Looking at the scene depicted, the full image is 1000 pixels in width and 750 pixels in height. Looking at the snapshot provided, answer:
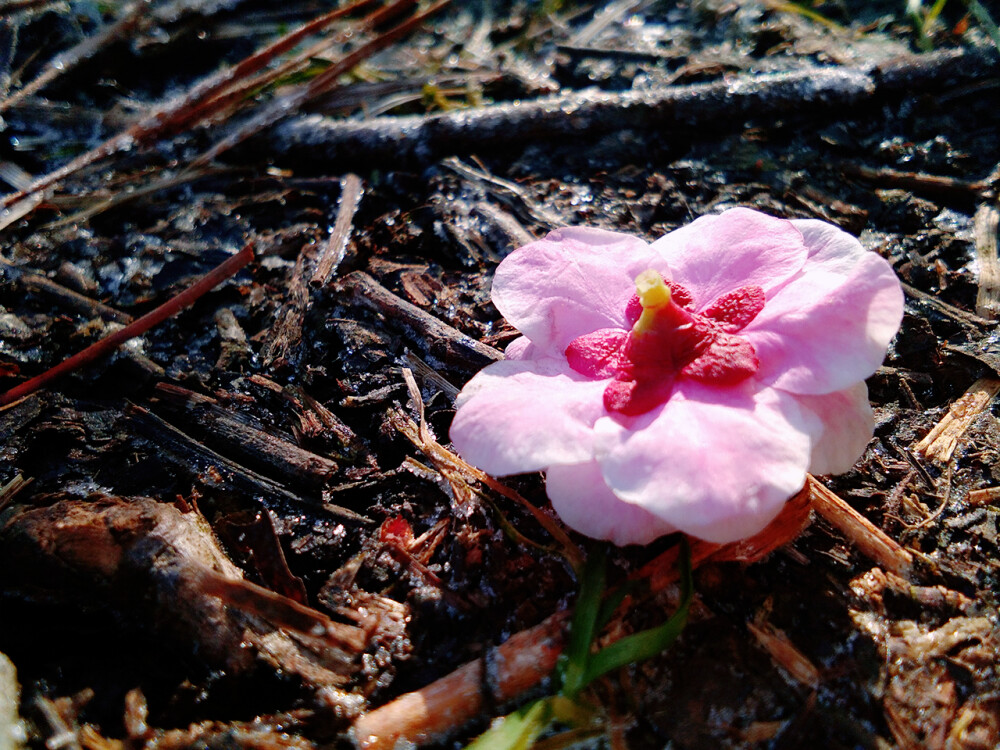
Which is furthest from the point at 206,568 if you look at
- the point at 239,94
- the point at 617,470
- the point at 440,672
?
the point at 239,94

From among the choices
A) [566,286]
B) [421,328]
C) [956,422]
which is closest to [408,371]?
[421,328]

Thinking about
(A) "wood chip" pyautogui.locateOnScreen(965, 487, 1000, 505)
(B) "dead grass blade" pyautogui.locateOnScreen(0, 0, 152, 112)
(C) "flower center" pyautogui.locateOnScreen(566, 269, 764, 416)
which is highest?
(B) "dead grass blade" pyautogui.locateOnScreen(0, 0, 152, 112)

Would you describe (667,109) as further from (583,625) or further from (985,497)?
(583,625)

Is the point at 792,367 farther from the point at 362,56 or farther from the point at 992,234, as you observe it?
the point at 362,56

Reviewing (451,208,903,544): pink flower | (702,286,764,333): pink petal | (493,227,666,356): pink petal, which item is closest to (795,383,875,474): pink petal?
(451,208,903,544): pink flower

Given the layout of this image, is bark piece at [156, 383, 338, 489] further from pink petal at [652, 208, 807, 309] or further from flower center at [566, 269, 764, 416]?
pink petal at [652, 208, 807, 309]

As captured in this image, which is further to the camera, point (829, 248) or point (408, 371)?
point (408, 371)
